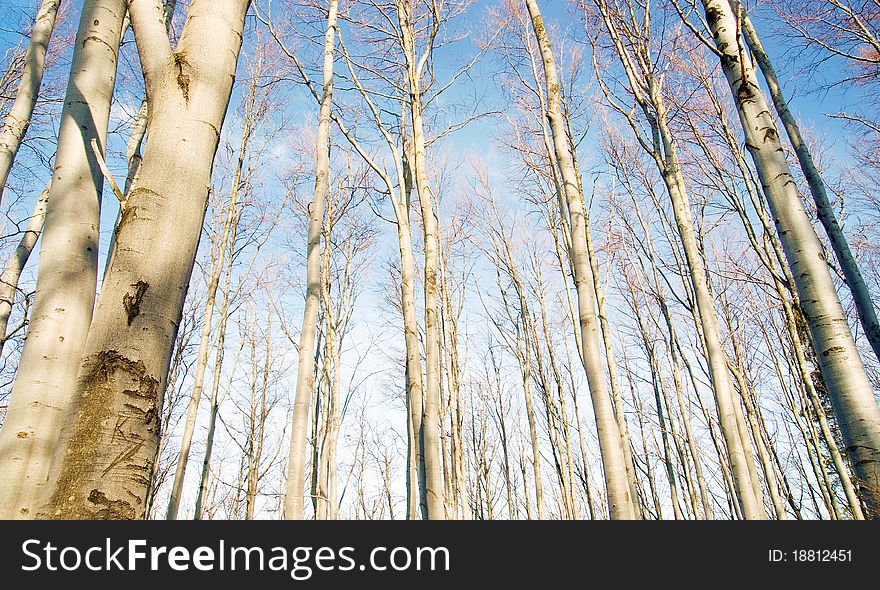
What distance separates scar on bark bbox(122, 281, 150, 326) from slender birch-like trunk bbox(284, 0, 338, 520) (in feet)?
11.7

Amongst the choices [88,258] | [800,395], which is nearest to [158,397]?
[88,258]

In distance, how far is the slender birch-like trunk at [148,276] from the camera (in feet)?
3.49

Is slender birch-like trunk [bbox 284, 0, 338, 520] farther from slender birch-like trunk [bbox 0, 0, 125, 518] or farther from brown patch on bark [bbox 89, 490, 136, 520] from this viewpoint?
brown patch on bark [bbox 89, 490, 136, 520]

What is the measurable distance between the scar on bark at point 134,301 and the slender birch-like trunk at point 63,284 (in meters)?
1.19

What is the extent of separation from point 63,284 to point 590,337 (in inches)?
126

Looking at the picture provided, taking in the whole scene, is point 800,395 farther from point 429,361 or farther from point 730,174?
point 429,361

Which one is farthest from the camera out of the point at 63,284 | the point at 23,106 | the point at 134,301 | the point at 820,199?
the point at 820,199

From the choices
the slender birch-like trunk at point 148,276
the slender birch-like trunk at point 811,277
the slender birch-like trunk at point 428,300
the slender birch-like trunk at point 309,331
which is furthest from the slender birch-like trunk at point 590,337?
the slender birch-like trunk at point 148,276

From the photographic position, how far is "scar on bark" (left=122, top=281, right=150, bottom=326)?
45.8 inches

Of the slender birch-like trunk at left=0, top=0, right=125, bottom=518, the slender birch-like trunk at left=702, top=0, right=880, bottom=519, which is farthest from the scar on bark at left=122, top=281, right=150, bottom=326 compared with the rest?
the slender birch-like trunk at left=702, top=0, right=880, bottom=519

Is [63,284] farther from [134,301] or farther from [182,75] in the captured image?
[134,301]

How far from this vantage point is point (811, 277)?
2.74 metres

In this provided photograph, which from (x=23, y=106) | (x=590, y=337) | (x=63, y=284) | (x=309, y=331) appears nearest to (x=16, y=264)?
(x=23, y=106)

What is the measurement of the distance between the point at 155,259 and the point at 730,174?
877 centimetres
